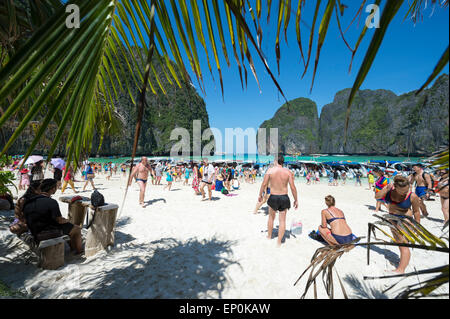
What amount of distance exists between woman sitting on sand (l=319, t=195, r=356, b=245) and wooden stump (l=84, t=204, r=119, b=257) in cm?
367

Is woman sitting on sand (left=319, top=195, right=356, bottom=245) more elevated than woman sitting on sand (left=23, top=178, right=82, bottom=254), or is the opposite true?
woman sitting on sand (left=23, top=178, right=82, bottom=254)

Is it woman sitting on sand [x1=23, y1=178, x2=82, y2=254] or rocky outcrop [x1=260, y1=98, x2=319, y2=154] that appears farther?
rocky outcrop [x1=260, y1=98, x2=319, y2=154]

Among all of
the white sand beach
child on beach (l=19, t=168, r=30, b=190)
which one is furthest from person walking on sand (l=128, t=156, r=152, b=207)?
child on beach (l=19, t=168, r=30, b=190)

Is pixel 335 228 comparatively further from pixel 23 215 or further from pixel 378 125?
pixel 378 125

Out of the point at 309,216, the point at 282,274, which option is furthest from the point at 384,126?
the point at 282,274

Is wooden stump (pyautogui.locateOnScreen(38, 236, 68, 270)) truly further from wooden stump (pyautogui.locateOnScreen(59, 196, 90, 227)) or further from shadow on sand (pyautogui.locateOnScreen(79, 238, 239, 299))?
wooden stump (pyautogui.locateOnScreen(59, 196, 90, 227))

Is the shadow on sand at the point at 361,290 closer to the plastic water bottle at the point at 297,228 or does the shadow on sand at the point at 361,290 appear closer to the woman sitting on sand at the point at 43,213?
the plastic water bottle at the point at 297,228

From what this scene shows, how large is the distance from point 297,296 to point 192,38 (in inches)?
110

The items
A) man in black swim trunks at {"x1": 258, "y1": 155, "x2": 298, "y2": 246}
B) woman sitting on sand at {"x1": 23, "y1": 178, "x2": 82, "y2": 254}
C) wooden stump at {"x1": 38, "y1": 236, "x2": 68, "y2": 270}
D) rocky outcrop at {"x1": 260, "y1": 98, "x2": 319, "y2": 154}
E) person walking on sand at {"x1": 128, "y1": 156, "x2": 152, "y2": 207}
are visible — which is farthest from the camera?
rocky outcrop at {"x1": 260, "y1": 98, "x2": 319, "y2": 154}

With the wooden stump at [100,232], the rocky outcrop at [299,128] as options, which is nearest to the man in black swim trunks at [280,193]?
the wooden stump at [100,232]

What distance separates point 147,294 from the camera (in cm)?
237

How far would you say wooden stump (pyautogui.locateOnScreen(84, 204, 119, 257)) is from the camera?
318cm

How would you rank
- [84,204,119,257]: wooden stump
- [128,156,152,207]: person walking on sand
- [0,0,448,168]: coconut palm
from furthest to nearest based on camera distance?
[128,156,152,207]: person walking on sand → [84,204,119,257]: wooden stump → [0,0,448,168]: coconut palm
